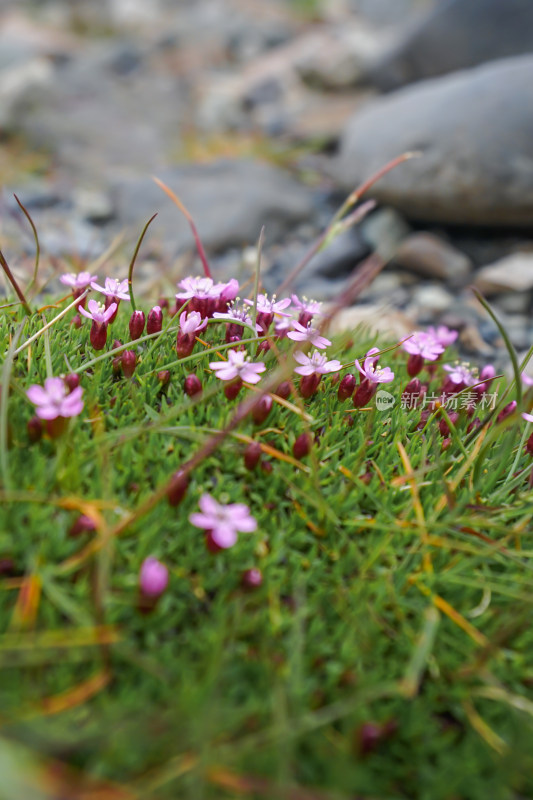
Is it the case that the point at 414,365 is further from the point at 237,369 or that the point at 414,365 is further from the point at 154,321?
the point at 154,321

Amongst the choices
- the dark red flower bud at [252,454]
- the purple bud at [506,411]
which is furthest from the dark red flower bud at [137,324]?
the purple bud at [506,411]

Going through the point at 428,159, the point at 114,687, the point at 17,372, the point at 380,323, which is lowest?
the point at 380,323

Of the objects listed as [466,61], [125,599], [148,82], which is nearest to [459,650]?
[125,599]

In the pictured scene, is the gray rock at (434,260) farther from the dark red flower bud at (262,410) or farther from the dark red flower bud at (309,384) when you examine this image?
the dark red flower bud at (262,410)

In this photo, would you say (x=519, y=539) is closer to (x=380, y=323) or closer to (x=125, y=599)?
(x=125, y=599)

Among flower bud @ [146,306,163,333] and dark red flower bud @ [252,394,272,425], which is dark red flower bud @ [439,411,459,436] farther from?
flower bud @ [146,306,163,333]

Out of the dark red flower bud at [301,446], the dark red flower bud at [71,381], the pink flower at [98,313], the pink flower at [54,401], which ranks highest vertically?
the pink flower at [54,401]

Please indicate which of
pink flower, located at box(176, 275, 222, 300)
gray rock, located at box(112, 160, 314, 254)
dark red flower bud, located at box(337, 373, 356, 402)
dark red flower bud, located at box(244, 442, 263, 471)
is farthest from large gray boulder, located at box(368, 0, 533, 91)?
dark red flower bud, located at box(244, 442, 263, 471)
